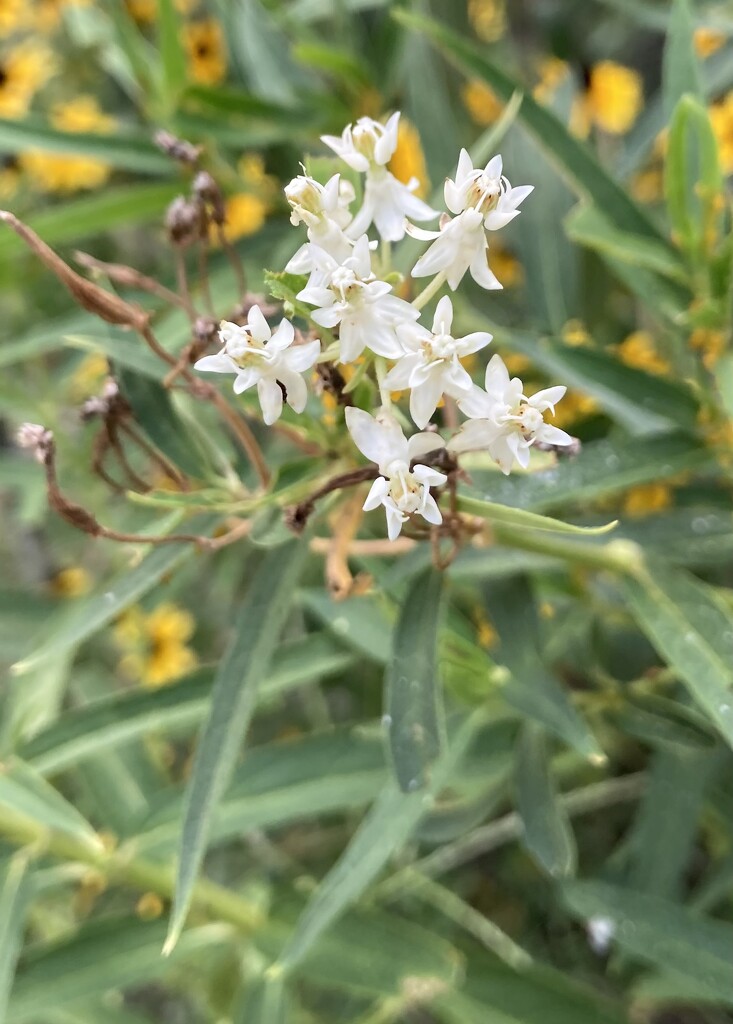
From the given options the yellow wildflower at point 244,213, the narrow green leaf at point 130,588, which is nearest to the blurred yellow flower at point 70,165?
the yellow wildflower at point 244,213

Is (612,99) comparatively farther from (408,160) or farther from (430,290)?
(430,290)

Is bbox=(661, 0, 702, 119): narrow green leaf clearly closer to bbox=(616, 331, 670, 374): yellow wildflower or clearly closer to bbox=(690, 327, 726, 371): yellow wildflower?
bbox=(690, 327, 726, 371): yellow wildflower

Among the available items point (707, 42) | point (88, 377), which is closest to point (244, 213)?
point (88, 377)

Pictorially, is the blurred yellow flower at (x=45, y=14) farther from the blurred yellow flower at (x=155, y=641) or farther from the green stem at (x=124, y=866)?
the green stem at (x=124, y=866)

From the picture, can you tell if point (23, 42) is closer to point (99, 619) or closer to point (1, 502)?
point (1, 502)

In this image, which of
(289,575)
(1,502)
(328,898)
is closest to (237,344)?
(289,575)

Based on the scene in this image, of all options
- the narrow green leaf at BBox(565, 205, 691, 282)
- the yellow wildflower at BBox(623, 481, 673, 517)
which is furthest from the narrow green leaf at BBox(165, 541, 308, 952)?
the yellow wildflower at BBox(623, 481, 673, 517)

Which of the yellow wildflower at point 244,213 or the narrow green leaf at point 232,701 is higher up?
the yellow wildflower at point 244,213
